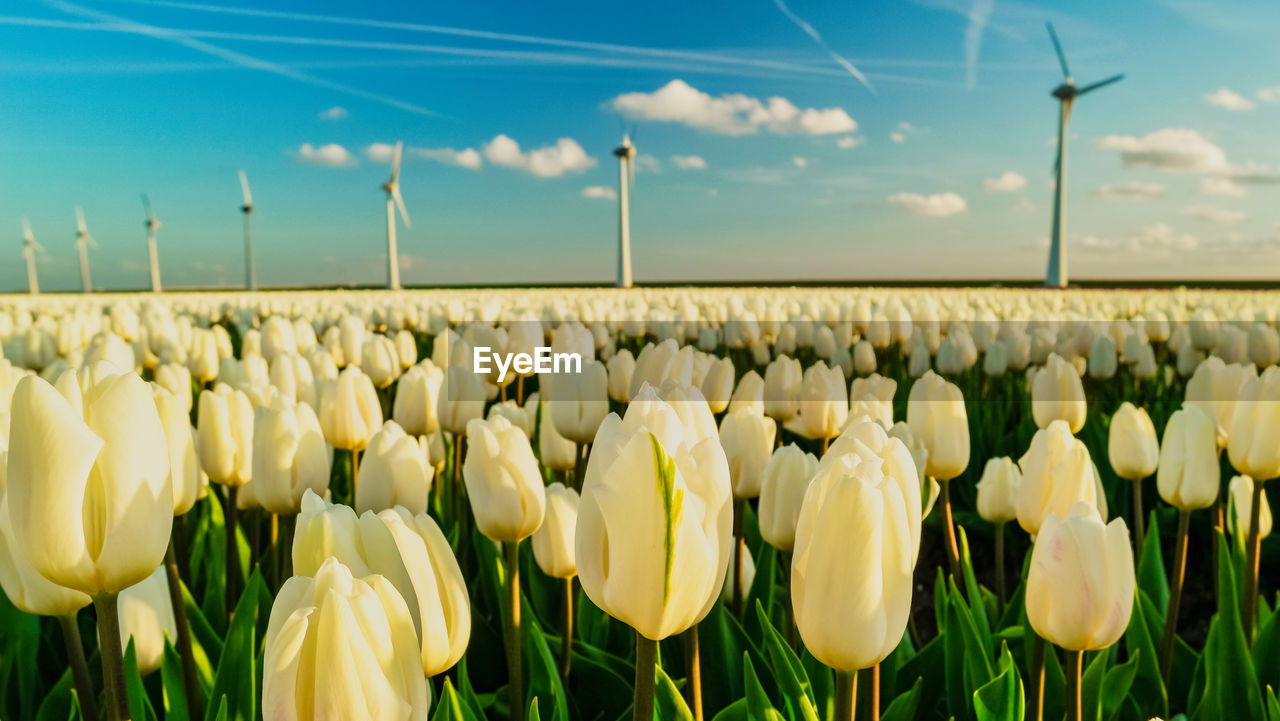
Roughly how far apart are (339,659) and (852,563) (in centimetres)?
64

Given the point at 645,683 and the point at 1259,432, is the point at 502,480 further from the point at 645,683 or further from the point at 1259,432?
the point at 1259,432

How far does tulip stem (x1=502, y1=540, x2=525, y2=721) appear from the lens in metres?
1.78

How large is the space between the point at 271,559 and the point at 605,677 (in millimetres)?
1335

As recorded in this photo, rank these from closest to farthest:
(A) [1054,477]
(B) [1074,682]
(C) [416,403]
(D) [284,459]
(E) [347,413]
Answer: (B) [1074,682], (A) [1054,477], (D) [284,459], (E) [347,413], (C) [416,403]

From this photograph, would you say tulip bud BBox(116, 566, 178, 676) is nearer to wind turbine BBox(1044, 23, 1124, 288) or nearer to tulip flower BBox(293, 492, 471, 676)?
tulip flower BBox(293, 492, 471, 676)

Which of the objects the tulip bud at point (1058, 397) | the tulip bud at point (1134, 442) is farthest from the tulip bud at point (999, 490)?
the tulip bud at point (1058, 397)

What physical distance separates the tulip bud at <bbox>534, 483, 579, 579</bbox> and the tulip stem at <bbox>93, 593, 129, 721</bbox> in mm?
901

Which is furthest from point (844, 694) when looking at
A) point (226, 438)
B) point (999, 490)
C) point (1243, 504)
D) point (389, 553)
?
point (1243, 504)

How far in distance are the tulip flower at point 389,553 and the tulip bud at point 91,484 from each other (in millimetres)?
222

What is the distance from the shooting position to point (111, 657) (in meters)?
1.24

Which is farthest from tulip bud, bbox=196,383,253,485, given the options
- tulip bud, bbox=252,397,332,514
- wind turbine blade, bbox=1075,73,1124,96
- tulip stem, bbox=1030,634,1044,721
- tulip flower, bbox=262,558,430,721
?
wind turbine blade, bbox=1075,73,1124,96

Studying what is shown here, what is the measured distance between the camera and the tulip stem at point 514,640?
5.85ft

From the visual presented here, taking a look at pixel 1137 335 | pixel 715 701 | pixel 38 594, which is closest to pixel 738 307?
pixel 1137 335

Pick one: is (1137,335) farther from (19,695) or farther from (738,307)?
(19,695)
